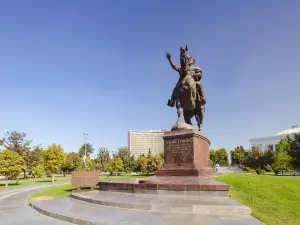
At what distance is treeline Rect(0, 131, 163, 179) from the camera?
3206cm

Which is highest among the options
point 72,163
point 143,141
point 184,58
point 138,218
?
point 143,141

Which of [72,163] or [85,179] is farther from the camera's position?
[72,163]

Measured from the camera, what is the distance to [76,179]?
13531mm

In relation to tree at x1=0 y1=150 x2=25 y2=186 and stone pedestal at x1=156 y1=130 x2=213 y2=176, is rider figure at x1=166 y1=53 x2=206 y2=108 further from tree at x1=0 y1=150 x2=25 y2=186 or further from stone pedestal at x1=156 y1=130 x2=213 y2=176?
tree at x1=0 y1=150 x2=25 y2=186

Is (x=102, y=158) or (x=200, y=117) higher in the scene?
(x=200, y=117)

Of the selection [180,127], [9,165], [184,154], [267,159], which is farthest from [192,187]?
[267,159]

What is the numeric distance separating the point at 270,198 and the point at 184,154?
448 centimetres

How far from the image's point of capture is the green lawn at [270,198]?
612cm

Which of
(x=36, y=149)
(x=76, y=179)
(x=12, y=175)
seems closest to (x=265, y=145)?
(x=36, y=149)

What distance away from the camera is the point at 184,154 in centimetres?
1177

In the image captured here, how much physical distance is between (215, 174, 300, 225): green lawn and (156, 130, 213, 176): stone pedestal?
157cm

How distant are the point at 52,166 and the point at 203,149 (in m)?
35.9

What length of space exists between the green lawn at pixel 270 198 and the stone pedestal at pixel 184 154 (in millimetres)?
1566

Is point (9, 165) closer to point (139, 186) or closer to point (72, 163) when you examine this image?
point (72, 163)
